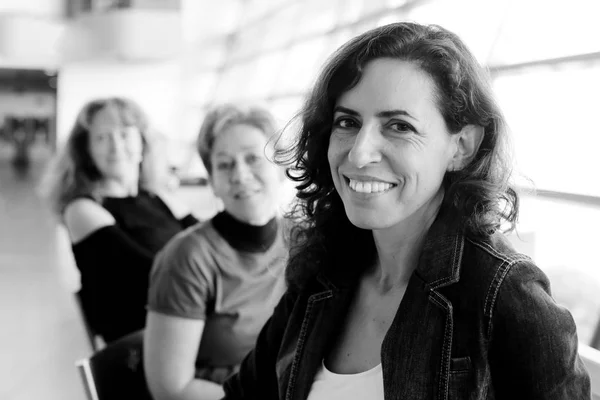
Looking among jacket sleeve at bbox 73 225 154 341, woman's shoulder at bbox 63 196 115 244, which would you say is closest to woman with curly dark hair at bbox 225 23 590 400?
jacket sleeve at bbox 73 225 154 341

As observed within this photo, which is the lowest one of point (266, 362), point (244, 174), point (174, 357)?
point (174, 357)

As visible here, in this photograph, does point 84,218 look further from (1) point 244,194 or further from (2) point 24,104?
(2) point 24,104

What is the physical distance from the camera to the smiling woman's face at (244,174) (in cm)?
242

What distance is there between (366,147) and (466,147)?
0.81 ft

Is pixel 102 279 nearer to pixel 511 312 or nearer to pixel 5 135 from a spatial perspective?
pixel 511 312

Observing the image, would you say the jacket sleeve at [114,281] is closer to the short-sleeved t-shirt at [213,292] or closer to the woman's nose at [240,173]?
the short-sleeved t-shirt at [213,292]

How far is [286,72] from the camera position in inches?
392

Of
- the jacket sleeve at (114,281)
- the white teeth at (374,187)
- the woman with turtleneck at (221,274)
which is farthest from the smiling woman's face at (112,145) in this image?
the white teeth at (374,187)

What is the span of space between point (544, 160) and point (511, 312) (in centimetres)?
308

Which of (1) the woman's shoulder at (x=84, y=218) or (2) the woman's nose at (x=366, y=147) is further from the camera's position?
(1) the woman's shoulder at (x=84, y=218)

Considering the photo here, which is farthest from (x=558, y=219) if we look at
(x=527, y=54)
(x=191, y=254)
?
(x=191, y=254)

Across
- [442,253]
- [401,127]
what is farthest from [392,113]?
[442,253]

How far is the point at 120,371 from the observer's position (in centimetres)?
213

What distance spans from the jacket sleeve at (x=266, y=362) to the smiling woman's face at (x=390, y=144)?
0.39 meters
